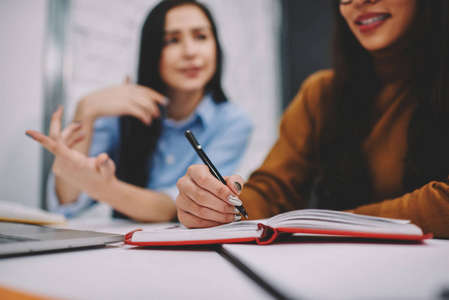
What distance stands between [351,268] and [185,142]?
3.98 ft

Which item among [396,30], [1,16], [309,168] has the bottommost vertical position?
[309,168]

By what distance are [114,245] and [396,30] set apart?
31.2 inches

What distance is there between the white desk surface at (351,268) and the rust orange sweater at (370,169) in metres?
0.12

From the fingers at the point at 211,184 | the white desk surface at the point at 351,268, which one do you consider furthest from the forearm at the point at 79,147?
the white desk surface at the point at 351,268

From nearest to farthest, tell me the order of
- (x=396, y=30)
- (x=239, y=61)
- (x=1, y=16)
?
(x=396, y=30), (x=1, y=16), (x=239, y=61)

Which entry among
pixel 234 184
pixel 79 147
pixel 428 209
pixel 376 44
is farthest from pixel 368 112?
pixel 79 147

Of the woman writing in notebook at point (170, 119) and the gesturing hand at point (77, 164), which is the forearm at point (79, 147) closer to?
the woman writing in notebook at point (170, 119)

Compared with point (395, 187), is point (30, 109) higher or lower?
higher

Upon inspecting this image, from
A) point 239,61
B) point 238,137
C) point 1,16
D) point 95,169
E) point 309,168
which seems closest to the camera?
point 95,169

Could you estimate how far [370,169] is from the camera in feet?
2.79

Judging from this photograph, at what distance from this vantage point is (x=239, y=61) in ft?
6.83

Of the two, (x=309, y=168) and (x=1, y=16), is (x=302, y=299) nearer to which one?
(x=309, y=168)

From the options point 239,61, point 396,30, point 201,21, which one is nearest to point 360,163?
point 396,30

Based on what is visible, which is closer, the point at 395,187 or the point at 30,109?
the point at 395,187
